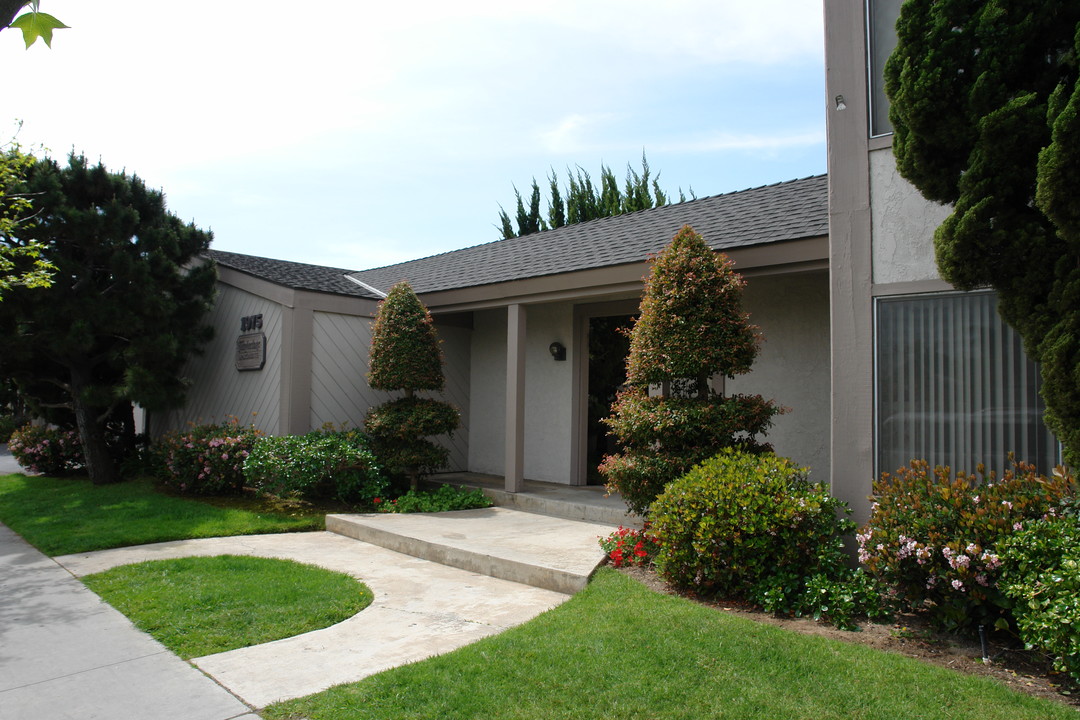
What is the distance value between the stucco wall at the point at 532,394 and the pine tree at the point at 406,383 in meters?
1.50

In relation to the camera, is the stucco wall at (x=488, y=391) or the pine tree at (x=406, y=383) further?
the stucco wall at (x=488, y=391)

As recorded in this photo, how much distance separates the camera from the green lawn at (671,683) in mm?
3184

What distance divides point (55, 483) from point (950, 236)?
12.9 metres

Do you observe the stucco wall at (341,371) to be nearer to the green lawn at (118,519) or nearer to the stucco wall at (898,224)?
the green lawn at (118,519)

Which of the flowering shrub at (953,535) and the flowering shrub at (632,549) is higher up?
the flowering shrub at (953,535)

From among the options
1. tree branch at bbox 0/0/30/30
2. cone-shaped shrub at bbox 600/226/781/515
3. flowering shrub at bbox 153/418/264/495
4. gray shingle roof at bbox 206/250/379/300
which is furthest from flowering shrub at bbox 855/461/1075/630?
gray shingle roof at bbox 206/250/379/300

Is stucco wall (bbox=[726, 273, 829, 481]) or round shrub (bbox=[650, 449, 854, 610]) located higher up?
stucco wall (bbox=[726, 273, 829, 481])

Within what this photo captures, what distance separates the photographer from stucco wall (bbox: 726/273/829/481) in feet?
24.3

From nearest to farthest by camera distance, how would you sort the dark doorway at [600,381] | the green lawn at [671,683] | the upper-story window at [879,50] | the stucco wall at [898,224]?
the green lawn at [671,683] < the stucco wall at [898,224] < the upper-story window at [879,50] < the dark doorway at [600,381]

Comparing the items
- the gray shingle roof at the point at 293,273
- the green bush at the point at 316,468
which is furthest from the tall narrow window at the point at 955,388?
the gray shingle roof at the point at 293,273

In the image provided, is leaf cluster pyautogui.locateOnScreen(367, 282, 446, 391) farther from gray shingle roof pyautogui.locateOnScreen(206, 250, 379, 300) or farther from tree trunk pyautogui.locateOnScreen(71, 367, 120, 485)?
tree trunk pyautogui.locateOnScreen(71, 367, 120, 485)

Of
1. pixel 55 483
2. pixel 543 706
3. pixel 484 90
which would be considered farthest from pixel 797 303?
pixel 55 483

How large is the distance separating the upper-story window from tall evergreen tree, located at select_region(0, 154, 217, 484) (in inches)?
369

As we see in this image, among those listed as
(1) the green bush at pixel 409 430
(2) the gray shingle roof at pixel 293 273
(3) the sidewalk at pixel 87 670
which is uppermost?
(2) the gray shingle roof at pixel 293 273
